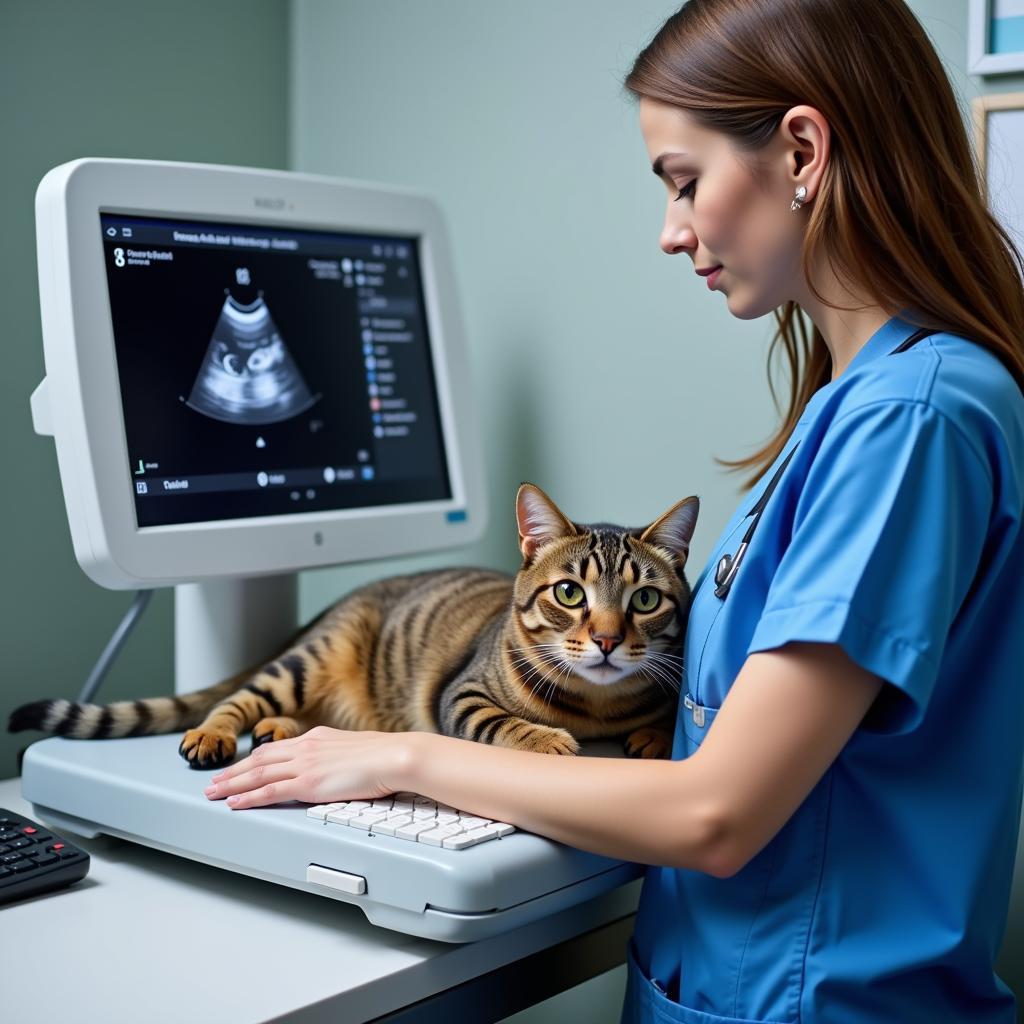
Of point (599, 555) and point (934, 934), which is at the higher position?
point (599, 555)

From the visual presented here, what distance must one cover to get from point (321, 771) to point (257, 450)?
464 millimetres

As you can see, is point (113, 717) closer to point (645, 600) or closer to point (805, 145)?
point (645, 600)

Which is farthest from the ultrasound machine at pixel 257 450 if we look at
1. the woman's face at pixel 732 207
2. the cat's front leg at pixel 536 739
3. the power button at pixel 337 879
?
the woman's face at pixel 732 207

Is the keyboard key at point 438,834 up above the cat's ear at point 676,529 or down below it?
below

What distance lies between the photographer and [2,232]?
1504 mm

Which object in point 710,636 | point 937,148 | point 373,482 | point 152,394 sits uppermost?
point 937,148

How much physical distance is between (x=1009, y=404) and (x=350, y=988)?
25.0 inches

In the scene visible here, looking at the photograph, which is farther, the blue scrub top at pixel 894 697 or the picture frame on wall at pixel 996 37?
the picture frame on wall at pixel 996 37

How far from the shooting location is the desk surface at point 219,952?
788mm

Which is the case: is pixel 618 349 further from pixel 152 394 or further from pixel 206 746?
pixel 206 746

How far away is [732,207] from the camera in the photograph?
0.90 meters

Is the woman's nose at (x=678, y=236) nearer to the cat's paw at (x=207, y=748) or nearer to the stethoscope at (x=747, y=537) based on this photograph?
the stethoscope at (x=747, y=537)

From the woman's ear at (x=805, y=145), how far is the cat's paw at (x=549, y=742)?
1.68ft

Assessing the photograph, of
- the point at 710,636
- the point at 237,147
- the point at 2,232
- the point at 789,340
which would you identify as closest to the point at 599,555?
the point at 710,636
